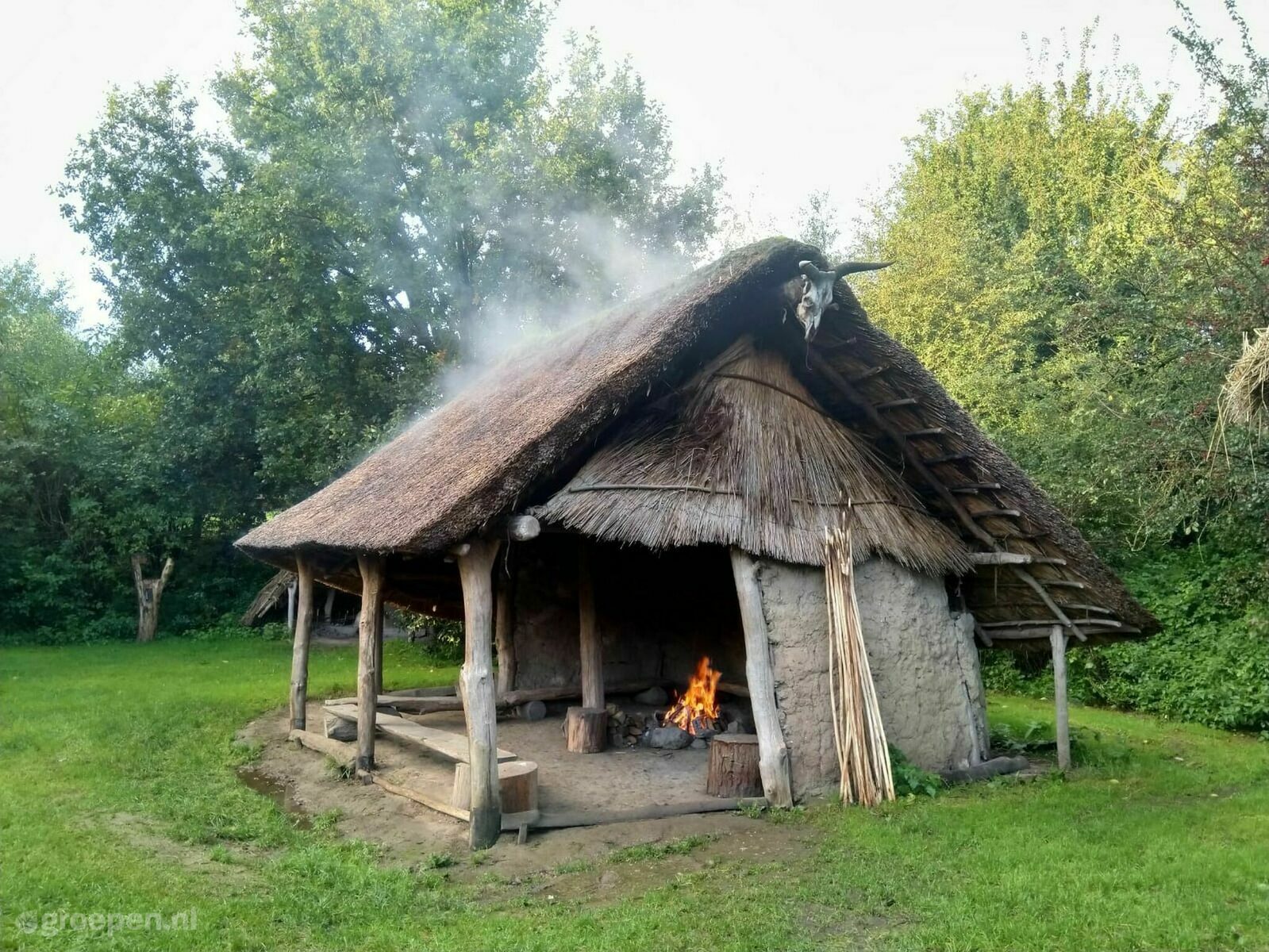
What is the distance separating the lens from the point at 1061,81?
2241 cm

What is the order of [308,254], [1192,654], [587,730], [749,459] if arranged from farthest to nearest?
1. [308,254]
2. [1192,654]
3. [587,730]
4. [749,459]

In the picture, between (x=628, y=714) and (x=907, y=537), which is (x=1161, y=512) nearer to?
(x=907, y=537)

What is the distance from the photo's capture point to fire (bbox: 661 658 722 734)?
9.23 meters

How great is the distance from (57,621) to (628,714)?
1546cm

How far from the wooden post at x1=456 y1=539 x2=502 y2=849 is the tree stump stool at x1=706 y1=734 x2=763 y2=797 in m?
1.73

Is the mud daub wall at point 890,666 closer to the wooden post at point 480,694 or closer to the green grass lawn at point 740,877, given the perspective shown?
the green grass lawn at point 740,877

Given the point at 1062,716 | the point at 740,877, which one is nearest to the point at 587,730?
the point at 740,877

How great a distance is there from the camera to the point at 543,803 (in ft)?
22.7

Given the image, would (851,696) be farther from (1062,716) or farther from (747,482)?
(1062,716)

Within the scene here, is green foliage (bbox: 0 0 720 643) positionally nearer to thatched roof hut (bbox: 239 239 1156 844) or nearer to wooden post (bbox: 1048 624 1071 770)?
thatched roof hut (bbox: 239 239 1156 844)

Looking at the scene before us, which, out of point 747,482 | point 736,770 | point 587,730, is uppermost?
point 747,482

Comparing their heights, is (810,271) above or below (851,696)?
above

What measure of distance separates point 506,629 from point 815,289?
5.60 m

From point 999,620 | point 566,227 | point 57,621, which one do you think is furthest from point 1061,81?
point 57,621
